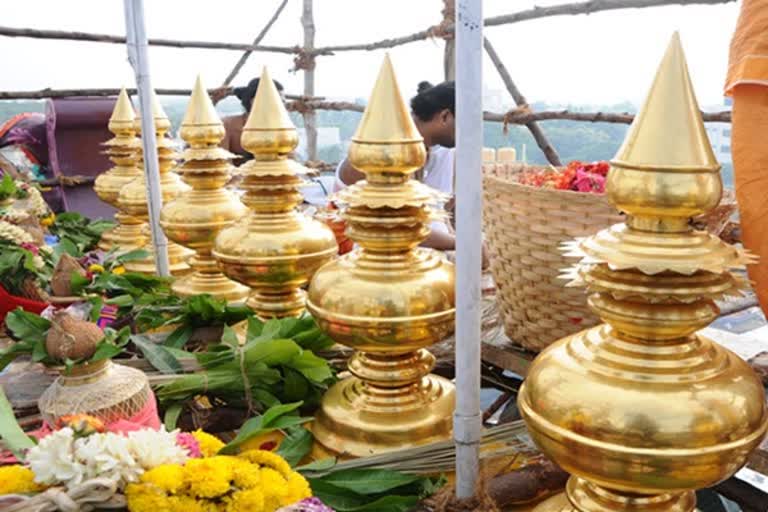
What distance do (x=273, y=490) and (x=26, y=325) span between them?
1.67ft

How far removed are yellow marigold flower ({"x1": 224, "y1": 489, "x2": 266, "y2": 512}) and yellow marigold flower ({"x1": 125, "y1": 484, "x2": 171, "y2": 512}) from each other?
5 cm

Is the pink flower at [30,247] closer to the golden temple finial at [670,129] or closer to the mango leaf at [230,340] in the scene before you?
the mango leaf at [230,340]

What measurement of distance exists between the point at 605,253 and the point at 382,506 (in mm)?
362

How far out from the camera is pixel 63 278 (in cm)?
136

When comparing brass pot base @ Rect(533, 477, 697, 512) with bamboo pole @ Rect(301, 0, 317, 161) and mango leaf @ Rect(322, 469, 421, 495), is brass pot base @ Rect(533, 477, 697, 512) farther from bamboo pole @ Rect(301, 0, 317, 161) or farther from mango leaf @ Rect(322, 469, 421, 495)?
bamboo pole @ Rect(301, 0, 317, 161)

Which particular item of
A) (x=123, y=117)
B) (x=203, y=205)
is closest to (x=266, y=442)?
(x=203, y=205)

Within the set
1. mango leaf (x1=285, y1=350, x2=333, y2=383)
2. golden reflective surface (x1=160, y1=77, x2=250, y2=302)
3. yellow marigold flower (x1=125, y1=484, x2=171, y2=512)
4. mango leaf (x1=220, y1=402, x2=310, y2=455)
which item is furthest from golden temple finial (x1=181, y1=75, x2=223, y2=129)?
yellow marigold flower (x1=125, y1=484, x2=171, y2=512)

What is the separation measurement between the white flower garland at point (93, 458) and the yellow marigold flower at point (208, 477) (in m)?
0.03

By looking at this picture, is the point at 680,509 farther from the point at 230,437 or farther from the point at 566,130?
the point at 566,130

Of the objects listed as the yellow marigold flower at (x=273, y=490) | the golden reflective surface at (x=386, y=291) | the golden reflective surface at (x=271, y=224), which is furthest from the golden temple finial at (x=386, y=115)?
Answer: the yellow marigold flower at (x=273, y=490)

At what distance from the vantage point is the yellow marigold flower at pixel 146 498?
57 cm

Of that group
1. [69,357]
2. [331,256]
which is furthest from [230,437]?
[331,256]

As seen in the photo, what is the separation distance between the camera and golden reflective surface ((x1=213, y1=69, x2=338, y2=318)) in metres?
1.12

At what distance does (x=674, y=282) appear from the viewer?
1.77 ft
